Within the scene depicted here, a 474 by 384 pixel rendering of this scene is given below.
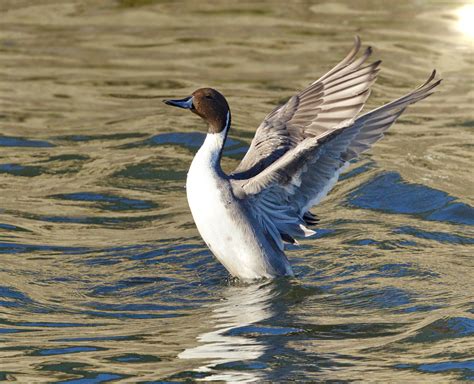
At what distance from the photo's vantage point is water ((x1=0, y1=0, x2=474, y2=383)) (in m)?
6.95

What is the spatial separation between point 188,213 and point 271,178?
2220mm

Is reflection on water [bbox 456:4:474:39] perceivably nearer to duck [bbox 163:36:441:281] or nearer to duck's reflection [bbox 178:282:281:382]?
duck [bbox 163:36:441:281]

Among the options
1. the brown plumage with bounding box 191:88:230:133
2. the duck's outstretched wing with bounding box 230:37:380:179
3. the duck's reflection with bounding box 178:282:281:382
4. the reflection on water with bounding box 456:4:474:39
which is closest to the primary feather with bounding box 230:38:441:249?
the duck's outstretched wing with bounding box 230:37:380:179

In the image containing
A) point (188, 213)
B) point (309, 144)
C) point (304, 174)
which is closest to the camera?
point (309, 144)

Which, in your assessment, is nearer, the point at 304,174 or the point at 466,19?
the point at 304,174

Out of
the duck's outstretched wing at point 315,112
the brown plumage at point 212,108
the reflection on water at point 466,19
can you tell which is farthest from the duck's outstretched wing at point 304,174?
the reflection on water at point 466,19

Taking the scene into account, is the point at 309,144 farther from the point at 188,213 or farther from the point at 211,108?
the point at 188,213

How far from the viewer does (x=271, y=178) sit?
7.96 meters

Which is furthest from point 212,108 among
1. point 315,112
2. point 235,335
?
point 235,335

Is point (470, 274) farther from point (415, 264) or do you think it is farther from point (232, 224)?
point (232, 224)

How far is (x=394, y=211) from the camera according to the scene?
998 cm

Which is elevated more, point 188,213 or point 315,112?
point 315,112

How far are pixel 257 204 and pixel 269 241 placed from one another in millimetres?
344

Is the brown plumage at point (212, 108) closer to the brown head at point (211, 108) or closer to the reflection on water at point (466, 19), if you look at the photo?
the brown head at point (211, 108)
